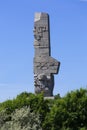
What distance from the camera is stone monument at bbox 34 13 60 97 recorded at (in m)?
33.1

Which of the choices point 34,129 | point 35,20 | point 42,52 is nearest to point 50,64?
point 42,52

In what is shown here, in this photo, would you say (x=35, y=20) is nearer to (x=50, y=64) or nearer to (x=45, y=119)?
(x=50, y=64)

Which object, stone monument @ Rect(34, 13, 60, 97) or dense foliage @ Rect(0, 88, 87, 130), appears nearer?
dense foliage @ Rect(0, 88, 87, 130)

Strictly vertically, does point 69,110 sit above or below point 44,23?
below

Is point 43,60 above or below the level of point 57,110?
above

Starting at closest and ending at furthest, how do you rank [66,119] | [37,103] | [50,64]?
[66,119], [37,103], [50,64]

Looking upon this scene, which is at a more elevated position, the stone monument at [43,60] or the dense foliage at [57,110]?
the stone monument at [43,60]

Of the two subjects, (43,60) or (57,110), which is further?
(43,60)

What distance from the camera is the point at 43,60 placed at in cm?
3322

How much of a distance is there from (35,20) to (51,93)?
4.96 metres

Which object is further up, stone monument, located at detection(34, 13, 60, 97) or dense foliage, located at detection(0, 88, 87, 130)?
stone monument, located at detection(34, 13, 60, 97)

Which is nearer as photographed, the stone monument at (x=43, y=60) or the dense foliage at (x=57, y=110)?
the dense foliage at (x=57, y=110)

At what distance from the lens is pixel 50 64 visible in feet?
109

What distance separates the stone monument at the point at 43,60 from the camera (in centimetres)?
3309
